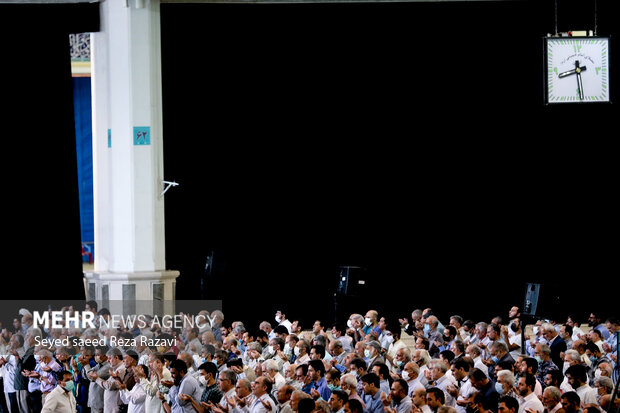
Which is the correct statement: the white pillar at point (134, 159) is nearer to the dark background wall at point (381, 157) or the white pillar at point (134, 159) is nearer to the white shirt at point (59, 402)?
the dark background wall at point (381, 157)

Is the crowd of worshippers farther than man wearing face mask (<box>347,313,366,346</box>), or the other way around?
man wearing face mask (<box>347,313,366,346</box>)

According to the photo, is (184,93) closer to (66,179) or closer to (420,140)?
(66,179)

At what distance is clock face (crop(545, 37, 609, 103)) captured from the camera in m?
15.5

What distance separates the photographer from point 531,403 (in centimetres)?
964

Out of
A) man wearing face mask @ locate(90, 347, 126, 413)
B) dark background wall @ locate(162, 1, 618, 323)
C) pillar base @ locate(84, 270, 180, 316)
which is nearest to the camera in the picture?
man wearing face mask @ locate(90, 347, 126, 413)

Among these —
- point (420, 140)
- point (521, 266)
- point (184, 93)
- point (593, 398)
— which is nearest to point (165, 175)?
point (184, 93)

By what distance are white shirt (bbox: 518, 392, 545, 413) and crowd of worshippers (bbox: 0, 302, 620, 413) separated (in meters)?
0.01

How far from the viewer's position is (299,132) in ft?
58.8

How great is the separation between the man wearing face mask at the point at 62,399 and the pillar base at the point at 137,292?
5.35m

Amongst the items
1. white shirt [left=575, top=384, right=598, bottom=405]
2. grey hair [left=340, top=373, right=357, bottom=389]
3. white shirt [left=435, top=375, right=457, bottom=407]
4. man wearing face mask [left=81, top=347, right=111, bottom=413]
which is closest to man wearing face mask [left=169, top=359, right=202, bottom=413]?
grey hair [left=340, top=373, right=357, bottom=389]

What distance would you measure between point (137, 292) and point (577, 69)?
22.7ft

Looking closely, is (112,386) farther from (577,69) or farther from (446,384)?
(577,69)

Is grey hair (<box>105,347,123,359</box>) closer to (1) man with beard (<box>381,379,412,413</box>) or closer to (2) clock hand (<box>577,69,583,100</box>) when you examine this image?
(1) man with beard (<box>381,379,412,413</box>)

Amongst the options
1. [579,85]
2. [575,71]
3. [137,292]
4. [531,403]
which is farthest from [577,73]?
[531,403]
